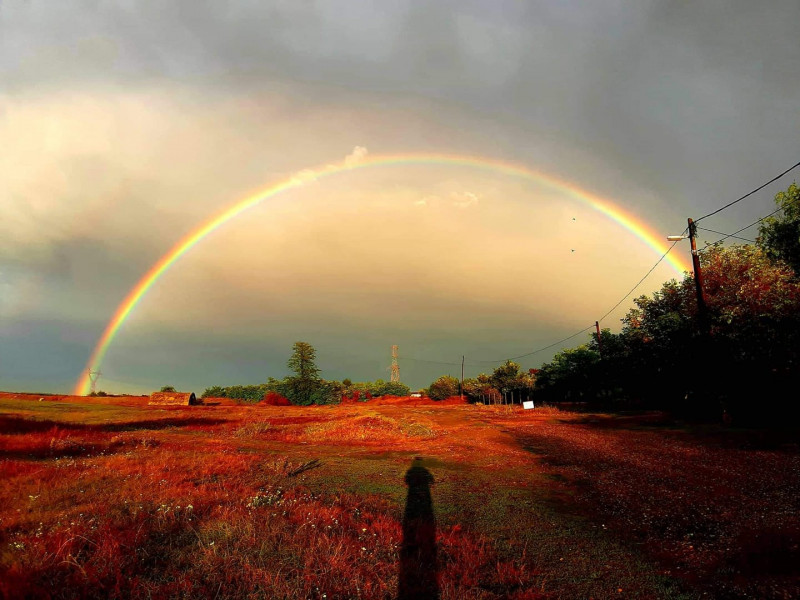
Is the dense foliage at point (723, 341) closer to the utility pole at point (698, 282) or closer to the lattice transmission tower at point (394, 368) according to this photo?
the utility pole at point (698, 282)

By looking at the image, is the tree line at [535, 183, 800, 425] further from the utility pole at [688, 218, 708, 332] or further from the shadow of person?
the shadow of person

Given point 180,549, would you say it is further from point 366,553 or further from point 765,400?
point 765,400

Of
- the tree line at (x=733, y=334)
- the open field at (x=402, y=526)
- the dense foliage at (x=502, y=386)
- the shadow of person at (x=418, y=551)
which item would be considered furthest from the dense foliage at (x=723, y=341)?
the dense foliage at (x=502, y=386)

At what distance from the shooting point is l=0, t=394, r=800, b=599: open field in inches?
250

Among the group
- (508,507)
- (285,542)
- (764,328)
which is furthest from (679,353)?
(285,542)

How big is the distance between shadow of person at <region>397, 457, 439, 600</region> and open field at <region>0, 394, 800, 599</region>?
40 millimetres

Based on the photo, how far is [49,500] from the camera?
10.1 meters

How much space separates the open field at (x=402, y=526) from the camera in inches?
250

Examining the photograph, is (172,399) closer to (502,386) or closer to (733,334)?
(502,386)

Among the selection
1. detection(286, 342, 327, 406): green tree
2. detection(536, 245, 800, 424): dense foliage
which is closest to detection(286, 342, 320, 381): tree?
detection(286, 342, 327, 406): green tree

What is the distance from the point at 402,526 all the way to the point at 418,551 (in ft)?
5.24

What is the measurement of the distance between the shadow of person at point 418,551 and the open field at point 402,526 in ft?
0.13

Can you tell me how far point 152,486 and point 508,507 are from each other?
940cm

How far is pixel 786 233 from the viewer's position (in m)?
28.0
